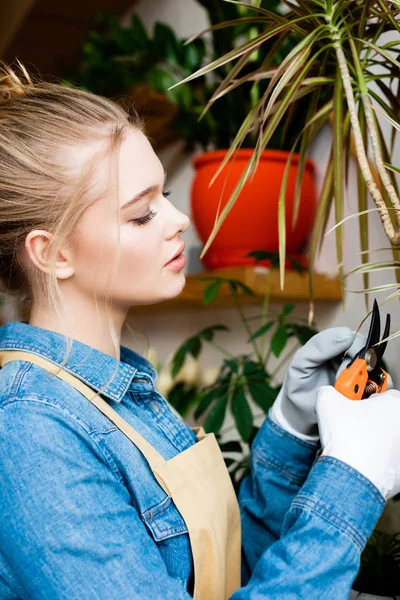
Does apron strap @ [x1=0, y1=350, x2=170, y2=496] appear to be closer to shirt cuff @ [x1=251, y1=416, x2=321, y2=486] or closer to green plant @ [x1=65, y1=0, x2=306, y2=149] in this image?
shirt cuff @ [x1=251, y1=416, x2=321, y2=486]

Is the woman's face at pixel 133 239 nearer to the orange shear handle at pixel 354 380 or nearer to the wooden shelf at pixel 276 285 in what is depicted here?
the orange shear handle at pixel 354 380

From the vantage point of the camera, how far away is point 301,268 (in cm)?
159

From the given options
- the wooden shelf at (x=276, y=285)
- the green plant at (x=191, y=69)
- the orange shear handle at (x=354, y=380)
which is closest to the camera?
the orange shear handle at (x=354, y=380)

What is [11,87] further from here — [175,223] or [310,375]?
[310,375]

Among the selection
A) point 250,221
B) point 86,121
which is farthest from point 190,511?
point 250,221

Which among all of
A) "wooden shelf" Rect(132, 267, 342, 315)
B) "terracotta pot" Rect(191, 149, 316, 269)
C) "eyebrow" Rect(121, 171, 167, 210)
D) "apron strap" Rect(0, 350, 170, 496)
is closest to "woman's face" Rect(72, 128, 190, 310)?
"eyebrow" Rect(121, 171, 167, 210)

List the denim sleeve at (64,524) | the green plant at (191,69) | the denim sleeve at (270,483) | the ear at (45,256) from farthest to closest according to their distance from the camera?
1. the green plant at (191,69)
2. the denim sleeve at (270,483)
3. the ear at (45,256)
4. the denim sleeve at (64,524)

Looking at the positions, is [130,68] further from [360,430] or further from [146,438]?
[360,430]

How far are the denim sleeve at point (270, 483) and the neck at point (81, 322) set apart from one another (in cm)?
31

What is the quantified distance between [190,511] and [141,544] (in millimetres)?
129

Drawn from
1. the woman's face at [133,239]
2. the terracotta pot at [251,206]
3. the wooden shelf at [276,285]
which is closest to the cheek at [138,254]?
the woman's face at [133,239]

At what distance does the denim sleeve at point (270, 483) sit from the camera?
1.05m

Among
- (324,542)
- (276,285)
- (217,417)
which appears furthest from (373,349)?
(276,285)

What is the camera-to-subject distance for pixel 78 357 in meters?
0.95
